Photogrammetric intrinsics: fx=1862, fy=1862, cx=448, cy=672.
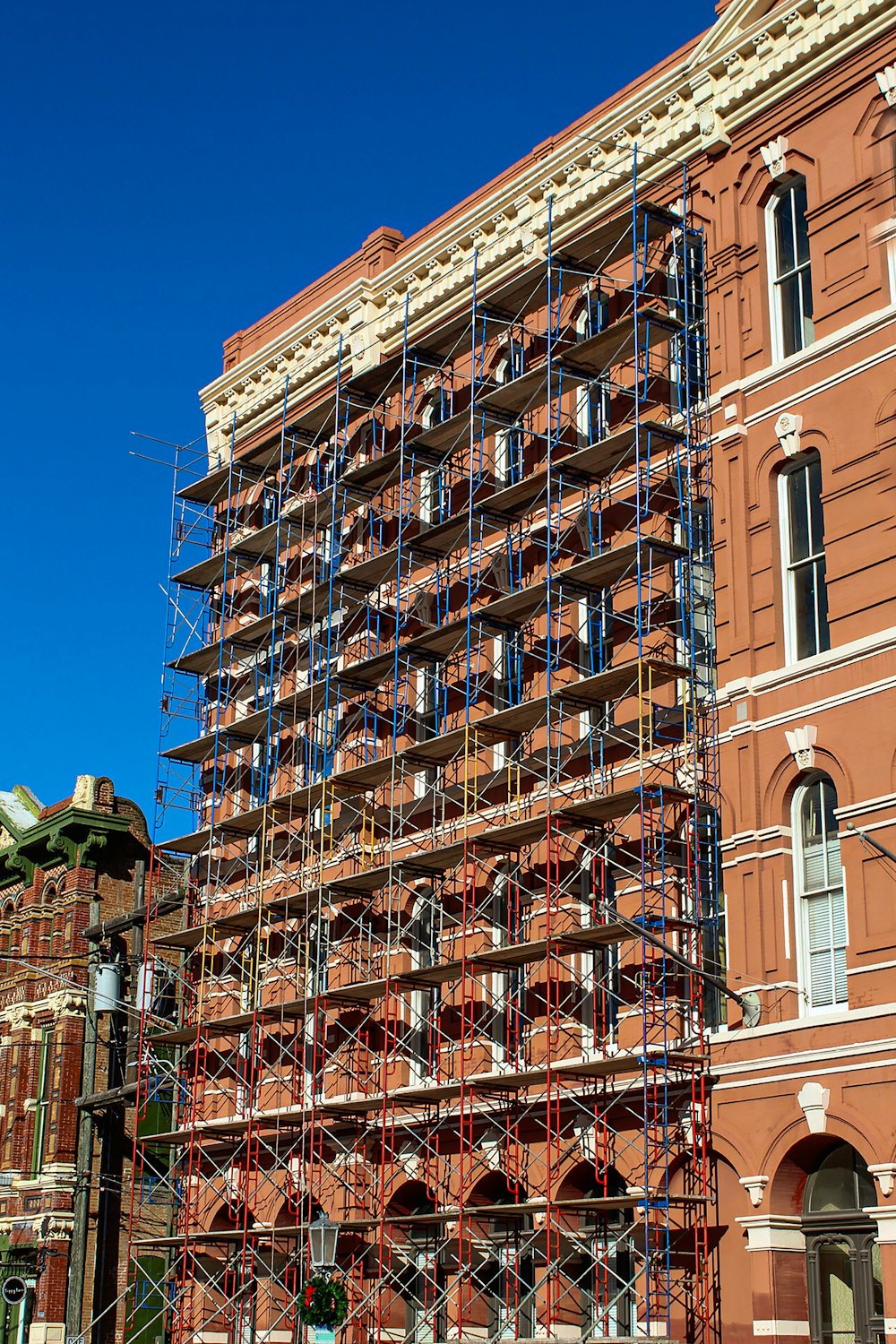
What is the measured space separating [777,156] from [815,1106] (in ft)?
46.9

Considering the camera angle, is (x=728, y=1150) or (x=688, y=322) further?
(x=688, y=322)

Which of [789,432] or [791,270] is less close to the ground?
[791,270]

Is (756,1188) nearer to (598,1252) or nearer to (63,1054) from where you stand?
(598,1252)

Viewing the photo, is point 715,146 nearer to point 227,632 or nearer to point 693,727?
point 693,727

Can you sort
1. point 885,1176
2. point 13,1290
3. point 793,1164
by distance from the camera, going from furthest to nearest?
point 13,1290 < point 793,1164 < point 885,1176

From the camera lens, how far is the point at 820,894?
24.7 meters

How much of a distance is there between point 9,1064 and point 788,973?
25.6 metres

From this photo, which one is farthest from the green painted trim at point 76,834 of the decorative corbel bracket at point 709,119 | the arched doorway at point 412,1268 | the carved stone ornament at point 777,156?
the carved stone ornament at point 777,156

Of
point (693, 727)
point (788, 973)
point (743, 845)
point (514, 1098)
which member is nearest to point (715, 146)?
point (693, 727)

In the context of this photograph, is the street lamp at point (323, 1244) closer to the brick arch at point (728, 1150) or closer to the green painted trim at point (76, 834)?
the brick arch at point (728, 1150)

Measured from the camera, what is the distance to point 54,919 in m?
45.1

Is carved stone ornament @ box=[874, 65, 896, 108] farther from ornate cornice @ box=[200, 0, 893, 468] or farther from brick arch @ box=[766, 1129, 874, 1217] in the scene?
brick arch @ box=[766, 1129, 874, 1217]

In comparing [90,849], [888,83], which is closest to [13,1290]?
[90,849]

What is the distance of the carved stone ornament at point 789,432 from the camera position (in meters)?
26.7
